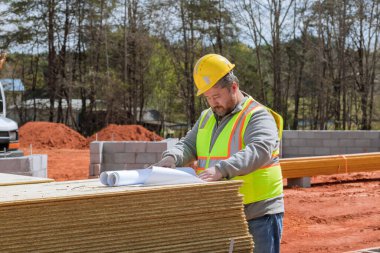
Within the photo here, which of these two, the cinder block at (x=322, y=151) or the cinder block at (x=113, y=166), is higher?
the cinder block at (x=322, y=151)

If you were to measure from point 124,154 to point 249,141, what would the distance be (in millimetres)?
9350

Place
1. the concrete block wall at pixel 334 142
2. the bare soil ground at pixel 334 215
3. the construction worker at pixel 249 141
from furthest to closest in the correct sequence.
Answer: the concrete block wall at pixel 334 142
the bare soil ground at pixel 334 215
the construction worker at pixel 249 141

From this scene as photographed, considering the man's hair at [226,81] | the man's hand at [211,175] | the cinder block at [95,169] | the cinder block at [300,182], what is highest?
the man's hair at [226,81]

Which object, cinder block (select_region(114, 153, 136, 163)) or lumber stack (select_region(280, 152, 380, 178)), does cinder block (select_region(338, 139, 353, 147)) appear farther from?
cinder block (select_region(114, 153, 136, 163))

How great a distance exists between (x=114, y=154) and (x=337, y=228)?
5216mm

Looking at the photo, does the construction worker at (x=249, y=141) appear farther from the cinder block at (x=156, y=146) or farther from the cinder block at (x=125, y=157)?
the cinder block at (x=125, y=157)

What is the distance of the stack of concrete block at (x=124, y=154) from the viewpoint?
1201cm

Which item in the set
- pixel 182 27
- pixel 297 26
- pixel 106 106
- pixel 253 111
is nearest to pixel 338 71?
pixel 297 26

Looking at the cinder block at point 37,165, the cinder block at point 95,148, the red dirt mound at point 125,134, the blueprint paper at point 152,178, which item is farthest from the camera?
the red dirt mound at point 125,134

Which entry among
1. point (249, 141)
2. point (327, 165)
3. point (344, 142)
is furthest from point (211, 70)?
point (344, 142)

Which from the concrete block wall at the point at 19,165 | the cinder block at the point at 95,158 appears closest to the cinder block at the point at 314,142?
the cinder block at the point at 95,158

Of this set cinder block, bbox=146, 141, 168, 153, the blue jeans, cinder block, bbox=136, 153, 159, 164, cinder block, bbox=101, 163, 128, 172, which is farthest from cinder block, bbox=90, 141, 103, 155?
the blue jeans

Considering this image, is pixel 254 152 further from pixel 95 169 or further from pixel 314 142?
pixel 314 142

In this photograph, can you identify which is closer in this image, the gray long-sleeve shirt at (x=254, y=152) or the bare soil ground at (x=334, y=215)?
the gray long-sleeve shirt at (x=254, y=152)
